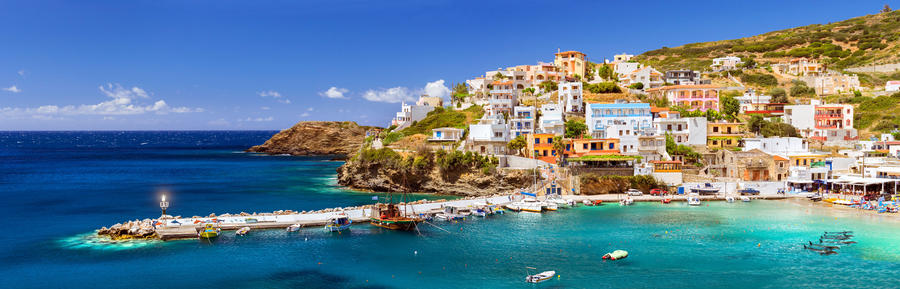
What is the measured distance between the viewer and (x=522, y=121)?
240ft

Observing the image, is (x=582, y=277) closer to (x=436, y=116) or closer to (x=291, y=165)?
(x=436, y=116)

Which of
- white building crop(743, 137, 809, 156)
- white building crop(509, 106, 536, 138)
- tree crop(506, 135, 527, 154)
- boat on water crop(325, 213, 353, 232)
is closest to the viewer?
boat on water crop(325, 213, 353, 232)

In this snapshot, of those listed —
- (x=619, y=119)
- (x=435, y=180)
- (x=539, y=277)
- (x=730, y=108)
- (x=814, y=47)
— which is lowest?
(x=539, y=277)

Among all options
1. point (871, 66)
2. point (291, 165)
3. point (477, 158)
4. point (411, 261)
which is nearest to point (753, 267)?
point (411, 261)

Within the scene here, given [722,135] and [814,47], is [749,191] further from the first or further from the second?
[814,47]

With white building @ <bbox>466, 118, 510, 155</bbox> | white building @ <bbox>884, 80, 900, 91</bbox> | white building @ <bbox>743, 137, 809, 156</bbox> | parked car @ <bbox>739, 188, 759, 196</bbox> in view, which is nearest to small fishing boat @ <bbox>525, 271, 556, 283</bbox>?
white building @ <bbox>466, 118, 510, 155</bbox>

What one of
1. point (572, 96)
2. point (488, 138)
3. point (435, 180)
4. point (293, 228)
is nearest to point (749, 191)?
point (572, 96)

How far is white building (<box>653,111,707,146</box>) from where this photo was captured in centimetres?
6780

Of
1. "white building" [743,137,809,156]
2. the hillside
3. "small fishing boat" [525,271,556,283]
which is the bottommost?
"small fishing boat" [525,271,556,283]

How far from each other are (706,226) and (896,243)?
1194cm

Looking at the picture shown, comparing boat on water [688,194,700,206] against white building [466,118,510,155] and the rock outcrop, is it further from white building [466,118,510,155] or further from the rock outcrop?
white building [466,118,510,155]

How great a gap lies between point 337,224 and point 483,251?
12694 millimetres

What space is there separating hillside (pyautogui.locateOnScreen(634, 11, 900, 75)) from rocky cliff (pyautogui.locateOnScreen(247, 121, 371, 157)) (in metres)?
76.6

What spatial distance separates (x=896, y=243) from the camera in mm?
39031
